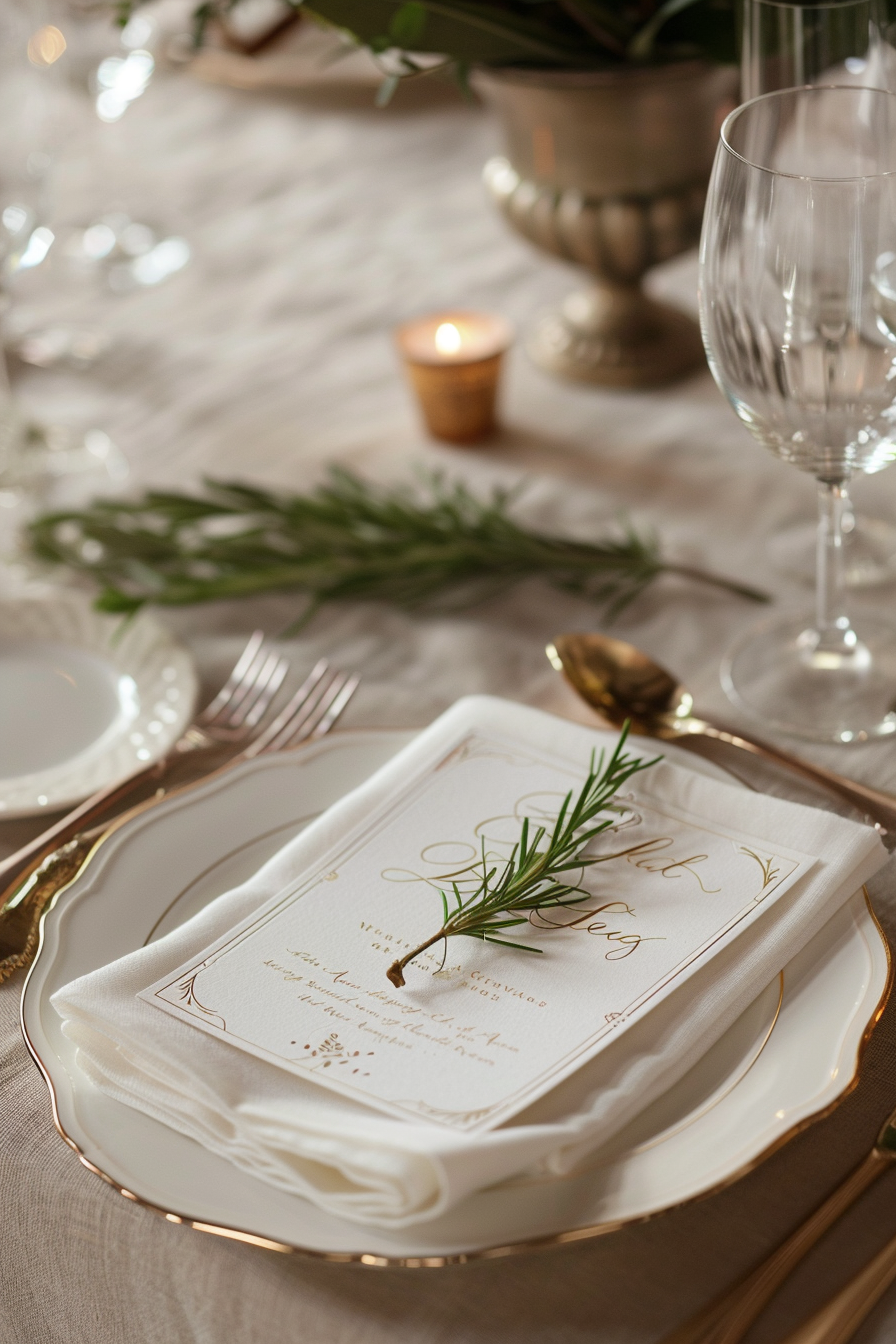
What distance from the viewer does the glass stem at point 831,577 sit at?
75 centimetres

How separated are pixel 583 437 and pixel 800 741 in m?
0.45

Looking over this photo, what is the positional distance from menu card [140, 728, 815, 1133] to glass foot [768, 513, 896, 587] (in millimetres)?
343

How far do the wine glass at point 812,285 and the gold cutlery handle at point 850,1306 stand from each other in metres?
0.34

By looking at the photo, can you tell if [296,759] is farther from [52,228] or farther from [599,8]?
[52,228]

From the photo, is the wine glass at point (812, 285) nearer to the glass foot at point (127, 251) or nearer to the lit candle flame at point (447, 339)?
the lit candle flame at point (447, 339)

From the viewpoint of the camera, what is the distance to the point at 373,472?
111 centimetres

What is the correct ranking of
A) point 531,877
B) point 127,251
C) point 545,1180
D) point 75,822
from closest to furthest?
point 545,1180 → point 531,877 → point 75,822 → point 127,251

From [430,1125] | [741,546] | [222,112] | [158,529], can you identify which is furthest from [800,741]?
[222,112]

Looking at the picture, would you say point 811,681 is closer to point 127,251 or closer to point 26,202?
point 26,202

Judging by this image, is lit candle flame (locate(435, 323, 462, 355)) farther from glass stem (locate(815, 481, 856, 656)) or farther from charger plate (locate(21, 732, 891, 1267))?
charger plate (locate(21, 732, 891, 1267))

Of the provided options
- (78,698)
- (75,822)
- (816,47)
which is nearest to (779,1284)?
(75,822)

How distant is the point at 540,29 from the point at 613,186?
0.15 metres

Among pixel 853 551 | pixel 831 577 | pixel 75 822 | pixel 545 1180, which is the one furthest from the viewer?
pixel 853 551

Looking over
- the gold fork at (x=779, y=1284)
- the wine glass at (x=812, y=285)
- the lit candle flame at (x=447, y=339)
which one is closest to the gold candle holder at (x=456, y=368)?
the lit candle flame at (x=447, y=339)
